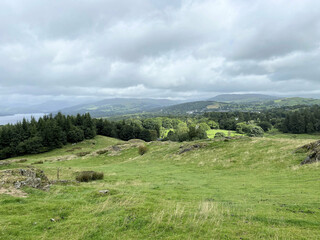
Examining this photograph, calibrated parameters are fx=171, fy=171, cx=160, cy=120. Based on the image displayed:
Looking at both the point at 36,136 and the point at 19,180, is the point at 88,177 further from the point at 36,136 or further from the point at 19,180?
the point at 36,136

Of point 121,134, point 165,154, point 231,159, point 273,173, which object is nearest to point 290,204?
point 273,173

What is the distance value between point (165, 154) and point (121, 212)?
34.7 m

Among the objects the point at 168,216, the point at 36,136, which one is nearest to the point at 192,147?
the point at 168,216

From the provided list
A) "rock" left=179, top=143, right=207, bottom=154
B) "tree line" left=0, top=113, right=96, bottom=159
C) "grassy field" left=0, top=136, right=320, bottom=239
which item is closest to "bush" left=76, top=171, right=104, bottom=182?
"grassy field" left=0, top=136, right=320, bottom=239

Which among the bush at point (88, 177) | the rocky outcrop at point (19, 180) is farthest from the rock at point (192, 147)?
the rocky outcrop at point (19, 180)

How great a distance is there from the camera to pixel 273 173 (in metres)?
20.5

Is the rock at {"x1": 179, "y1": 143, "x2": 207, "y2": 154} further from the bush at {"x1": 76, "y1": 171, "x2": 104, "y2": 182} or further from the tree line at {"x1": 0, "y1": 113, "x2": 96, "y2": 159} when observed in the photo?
the tree line at {"x1": 0, "y1": 113, "x2": 96, "y2": 159}

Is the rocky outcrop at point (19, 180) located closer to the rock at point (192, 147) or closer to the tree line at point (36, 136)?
the rock at point (192, 147)

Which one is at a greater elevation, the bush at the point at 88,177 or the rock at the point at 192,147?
the bush at the point at 88,177

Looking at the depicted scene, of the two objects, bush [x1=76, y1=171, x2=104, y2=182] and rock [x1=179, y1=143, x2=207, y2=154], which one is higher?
bush [x1=76, y1=171, x2=104, y2=182]

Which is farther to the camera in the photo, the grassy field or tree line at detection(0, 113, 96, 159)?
tree line at detection(0, 113, 96, 159)

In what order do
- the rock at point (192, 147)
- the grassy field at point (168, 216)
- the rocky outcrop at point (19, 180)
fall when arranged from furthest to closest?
the rock at point (192, 147) → the rocky outcrop at point (19, 180) → the grassy field at point (168, 216)

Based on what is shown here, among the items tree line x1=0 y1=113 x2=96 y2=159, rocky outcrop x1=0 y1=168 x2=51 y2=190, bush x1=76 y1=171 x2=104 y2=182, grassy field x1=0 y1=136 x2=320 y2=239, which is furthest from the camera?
tree line x1=0 y1=113 x2=96 y2=159

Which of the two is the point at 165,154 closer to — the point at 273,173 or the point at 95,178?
the point at 95,178
